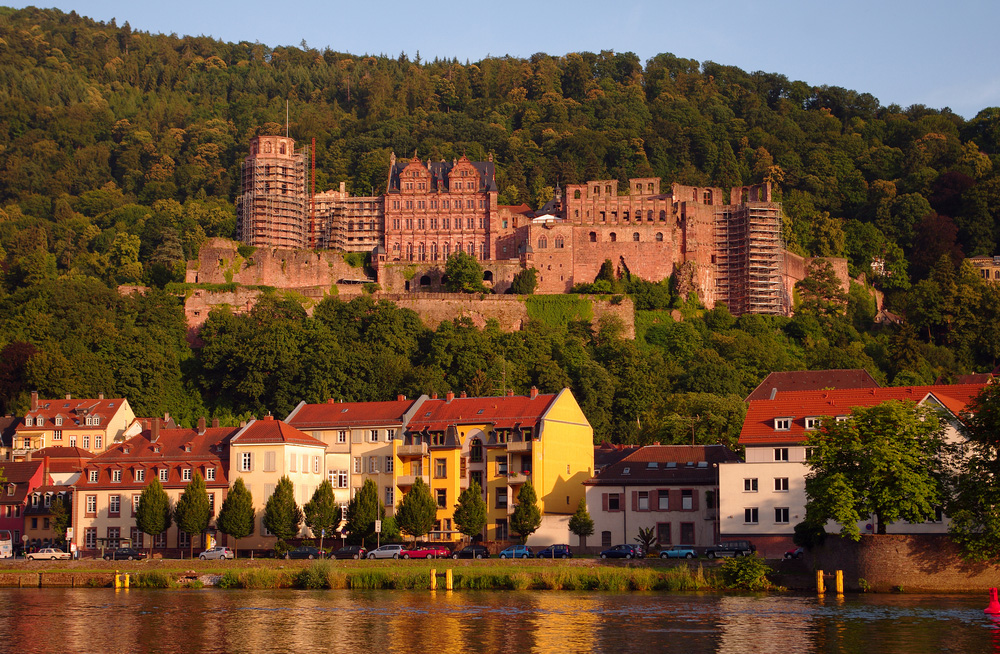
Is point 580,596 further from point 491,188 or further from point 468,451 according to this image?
point 491,188

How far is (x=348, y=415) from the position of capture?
272 ft

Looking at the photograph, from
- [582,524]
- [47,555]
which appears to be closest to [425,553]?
[582,524]

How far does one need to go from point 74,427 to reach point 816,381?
5254 cm

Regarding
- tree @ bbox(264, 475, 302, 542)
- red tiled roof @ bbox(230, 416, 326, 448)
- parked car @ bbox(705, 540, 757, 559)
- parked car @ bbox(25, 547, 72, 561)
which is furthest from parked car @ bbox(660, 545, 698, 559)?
parked car @ bbox(25, 547, 72, 561)

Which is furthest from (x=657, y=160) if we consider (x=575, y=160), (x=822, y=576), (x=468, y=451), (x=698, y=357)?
(x=822, y=576)

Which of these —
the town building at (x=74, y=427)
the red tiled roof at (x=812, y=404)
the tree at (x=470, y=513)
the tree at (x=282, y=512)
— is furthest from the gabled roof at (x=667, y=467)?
the town building at (x=74, y=427)

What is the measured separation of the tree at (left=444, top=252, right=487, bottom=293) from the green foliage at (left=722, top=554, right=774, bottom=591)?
7671 centimetres

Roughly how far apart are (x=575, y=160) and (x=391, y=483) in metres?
112

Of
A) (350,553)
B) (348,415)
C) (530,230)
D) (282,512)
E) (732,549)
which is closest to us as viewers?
(732,549)

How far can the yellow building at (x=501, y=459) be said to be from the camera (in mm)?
76562

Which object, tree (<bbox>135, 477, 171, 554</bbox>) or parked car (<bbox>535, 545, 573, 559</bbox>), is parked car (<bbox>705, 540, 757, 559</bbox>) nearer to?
parked car (<bbox>535, 545, 573, 559</bbox>)

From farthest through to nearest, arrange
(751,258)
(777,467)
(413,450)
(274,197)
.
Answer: (274,197) → (751,258) → (413,450) → (777,467)

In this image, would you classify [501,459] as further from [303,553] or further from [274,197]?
[274,197]

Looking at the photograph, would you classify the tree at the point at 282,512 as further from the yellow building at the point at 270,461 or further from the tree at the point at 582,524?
the tree at the point at 582,524
